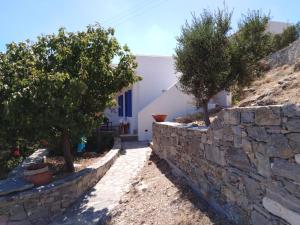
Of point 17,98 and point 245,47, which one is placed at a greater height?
point 245,47

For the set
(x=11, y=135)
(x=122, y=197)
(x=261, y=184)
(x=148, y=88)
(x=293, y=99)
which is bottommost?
(x=122, y=197)

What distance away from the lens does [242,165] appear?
470 centimetres

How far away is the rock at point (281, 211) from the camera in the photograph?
355cm

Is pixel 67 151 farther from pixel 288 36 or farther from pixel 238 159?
pixel 288 36

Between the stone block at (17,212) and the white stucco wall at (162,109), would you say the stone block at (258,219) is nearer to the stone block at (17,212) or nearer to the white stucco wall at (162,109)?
the stone block at (17,212)

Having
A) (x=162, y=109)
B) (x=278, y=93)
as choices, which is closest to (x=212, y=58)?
(x=278, y=93)

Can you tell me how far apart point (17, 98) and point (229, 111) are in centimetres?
471

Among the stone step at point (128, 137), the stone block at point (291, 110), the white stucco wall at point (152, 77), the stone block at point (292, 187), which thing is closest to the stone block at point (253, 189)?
the stone block at point (292, 187)

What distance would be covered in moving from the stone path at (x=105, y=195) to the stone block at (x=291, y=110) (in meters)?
4.83

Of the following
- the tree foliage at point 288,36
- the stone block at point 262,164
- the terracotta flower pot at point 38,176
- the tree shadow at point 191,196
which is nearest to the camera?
the stone block at point 262,164

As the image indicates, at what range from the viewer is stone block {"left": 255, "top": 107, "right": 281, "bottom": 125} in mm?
3812

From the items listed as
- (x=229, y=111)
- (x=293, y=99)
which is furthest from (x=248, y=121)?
(x=293, y=99)

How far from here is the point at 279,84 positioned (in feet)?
34.3

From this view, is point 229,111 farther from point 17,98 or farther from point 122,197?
point 17,98
